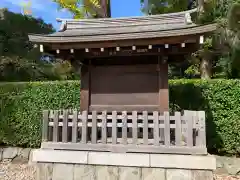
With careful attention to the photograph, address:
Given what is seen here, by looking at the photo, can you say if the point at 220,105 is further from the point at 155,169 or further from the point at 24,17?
the point at 24,17

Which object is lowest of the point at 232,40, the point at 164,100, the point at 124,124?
the point at 124,124

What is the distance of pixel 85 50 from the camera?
16.5 ft

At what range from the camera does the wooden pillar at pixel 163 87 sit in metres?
5.04

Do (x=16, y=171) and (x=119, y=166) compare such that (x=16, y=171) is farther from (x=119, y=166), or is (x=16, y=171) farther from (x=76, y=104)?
(x=119, y=166)

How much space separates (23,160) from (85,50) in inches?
166

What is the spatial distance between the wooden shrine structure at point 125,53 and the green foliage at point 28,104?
5.23 feet

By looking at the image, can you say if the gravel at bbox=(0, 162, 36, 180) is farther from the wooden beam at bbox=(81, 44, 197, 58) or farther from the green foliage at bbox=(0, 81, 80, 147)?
the wooden beam at bbox=(81, 44, 197, 58)

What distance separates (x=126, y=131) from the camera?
4344 mm

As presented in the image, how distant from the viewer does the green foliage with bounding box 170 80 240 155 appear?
20.6 feet

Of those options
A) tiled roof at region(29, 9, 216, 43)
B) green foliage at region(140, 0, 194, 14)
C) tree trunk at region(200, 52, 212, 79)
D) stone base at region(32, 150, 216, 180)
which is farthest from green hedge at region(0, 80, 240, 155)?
green foliage at region(140, 0, 194, 14)

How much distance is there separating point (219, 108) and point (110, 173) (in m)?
3.63

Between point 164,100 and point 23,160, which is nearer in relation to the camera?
point 164,100

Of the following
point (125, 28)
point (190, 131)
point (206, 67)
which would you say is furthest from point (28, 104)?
point (206, 67)

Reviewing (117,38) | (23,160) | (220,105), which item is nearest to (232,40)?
(220,105)
